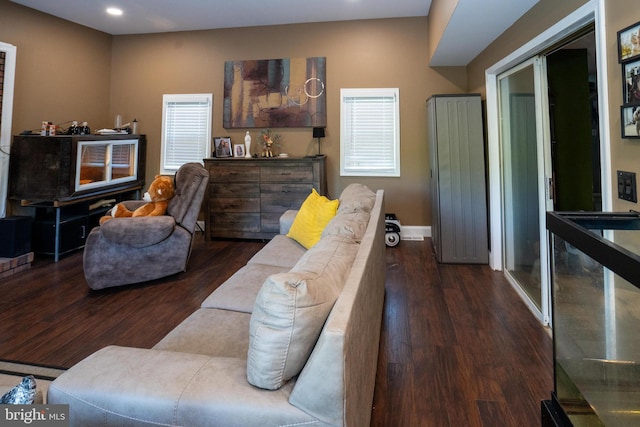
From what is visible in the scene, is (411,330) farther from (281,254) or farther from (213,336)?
(213,336)

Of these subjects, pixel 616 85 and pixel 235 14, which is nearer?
pixel 616 85

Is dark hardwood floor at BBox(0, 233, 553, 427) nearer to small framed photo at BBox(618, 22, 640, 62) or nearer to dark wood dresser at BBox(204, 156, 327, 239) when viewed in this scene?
dark wood dresser at BBox(204, 156, 327, 239)

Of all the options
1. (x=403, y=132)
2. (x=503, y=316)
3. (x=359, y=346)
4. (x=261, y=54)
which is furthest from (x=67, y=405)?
(x=261, y=54)

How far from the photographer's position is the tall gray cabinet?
3.93m

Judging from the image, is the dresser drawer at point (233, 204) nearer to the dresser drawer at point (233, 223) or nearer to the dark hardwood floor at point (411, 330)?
the dresser drawer at point (233, 223)

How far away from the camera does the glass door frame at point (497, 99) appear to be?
69.1 inches

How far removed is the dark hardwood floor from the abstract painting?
97.7 inches

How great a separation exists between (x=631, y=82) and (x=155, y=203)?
3746 millimetres

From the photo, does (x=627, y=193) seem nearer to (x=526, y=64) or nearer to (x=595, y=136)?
(x=595, y=136)

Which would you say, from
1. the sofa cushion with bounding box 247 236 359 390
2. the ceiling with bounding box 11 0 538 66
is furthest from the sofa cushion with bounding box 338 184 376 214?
the ceiling with bounding box 11 0 538 66

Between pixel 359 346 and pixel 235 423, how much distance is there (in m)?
0.45

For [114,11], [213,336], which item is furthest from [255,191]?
[213,336]

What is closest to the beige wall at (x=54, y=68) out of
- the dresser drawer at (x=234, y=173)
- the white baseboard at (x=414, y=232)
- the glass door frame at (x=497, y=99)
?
the dresser drawer at (x=234, y=173)

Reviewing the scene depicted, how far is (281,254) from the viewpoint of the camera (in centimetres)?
272
